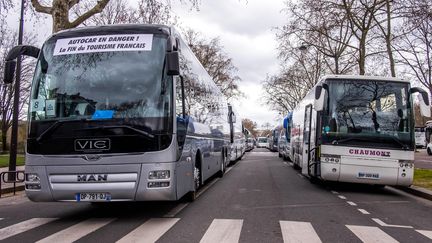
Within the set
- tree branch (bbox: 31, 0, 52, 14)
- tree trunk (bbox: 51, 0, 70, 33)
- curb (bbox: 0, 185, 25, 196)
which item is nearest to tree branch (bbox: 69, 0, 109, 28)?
tree trunk (bbox: 51, 0, 70, 33)

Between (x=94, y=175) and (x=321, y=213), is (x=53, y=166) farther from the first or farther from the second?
(x=321, y=213)

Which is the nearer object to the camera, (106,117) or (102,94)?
(106,117)

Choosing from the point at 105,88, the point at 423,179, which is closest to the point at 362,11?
the point at 423,179

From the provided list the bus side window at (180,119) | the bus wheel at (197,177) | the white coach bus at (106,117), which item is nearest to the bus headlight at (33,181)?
the white coach bus at (106,117)

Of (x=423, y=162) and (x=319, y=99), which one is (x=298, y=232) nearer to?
(x=319, y=99)

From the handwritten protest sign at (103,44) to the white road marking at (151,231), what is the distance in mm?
3084

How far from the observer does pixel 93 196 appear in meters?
8.30

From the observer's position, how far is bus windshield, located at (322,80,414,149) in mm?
13430

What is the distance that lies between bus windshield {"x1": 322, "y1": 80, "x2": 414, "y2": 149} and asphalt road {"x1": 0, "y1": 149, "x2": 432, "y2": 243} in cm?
158

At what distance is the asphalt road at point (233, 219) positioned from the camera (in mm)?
7508

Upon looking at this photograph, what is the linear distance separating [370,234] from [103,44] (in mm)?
5644

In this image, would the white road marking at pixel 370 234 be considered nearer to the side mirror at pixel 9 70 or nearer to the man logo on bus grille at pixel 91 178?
the man logo on bus grille at pixel 91 178

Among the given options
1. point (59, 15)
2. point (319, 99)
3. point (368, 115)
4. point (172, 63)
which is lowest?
point (368, 115)

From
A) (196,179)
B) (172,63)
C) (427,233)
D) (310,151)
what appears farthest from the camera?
(310,151)
